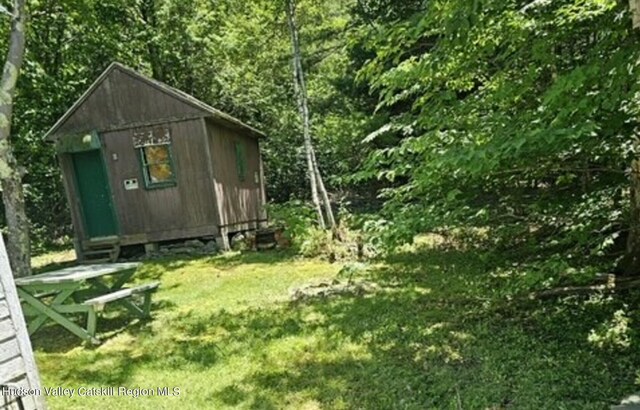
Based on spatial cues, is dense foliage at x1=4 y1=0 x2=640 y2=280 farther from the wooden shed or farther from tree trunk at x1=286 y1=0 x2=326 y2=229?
the wooden shed

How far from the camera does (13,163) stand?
6629 mm

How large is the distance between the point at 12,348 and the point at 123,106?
27.7ft

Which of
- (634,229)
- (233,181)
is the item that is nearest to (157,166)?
(233,181)

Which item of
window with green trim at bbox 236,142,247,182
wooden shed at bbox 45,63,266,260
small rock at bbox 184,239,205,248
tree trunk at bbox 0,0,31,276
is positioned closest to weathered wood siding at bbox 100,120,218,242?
wooden shed at bbox 45,63,266,260

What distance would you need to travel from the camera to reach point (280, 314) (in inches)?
219

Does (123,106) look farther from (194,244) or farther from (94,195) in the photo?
(194,244)

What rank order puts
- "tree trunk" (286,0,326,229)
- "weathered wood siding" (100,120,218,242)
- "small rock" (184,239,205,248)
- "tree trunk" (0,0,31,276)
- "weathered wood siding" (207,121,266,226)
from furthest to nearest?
"weathered wood siding" (207,121,266,226), "small rock" (184,239,205,248), "weathered wood siding" (100,120,218,242), "tree trunk" (286,0,326,229), "tree trunk" (0,0,31,276)

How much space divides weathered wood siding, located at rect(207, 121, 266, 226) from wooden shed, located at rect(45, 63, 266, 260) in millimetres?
54

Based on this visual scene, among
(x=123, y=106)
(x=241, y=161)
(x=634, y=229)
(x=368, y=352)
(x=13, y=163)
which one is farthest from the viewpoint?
(x=241, y=161)

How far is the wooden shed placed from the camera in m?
10.3

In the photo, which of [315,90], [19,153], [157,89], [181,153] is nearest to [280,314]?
[181,153]

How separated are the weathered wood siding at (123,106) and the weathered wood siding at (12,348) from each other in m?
7.66

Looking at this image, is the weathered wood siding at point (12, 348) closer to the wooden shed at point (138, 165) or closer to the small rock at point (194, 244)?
the wooden shed at point (138, 165)

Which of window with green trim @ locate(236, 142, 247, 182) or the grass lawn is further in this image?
window with green trim @ locate(236, 142, 247, 182)
